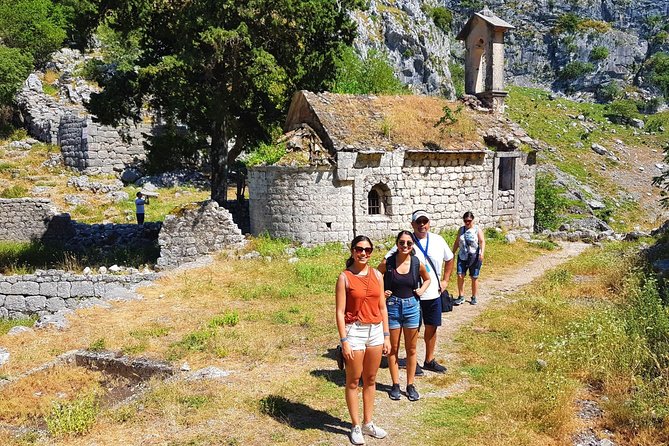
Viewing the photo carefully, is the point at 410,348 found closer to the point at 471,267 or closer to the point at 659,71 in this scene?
the point at 471,267

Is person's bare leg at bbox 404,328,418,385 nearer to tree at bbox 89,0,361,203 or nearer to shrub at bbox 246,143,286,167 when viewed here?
shrub at bbox 246,143,286,167

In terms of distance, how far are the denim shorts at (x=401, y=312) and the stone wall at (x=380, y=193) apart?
984 centimetres

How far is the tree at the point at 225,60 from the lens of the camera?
15961 millimetres

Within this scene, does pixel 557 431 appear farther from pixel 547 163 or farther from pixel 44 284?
pixel 547 163

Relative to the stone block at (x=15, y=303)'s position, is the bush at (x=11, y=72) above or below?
above

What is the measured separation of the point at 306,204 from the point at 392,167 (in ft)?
9.79

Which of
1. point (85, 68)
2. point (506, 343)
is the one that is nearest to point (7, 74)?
point (85, 68)

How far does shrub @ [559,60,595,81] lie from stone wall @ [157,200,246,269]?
78.8 metres

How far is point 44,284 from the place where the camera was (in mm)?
13398

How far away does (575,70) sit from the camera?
262 ft

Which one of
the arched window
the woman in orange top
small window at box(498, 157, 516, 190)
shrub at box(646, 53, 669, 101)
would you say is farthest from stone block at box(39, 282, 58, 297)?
shrub at box(646, 53, 669, 101)

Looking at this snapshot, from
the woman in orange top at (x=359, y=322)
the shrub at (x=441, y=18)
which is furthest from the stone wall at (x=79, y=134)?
the shrub at (x=441, y=18)

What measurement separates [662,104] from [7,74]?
6957 centimetres

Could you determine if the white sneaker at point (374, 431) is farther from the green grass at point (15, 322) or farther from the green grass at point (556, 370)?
the green grass at point (15, 322)
